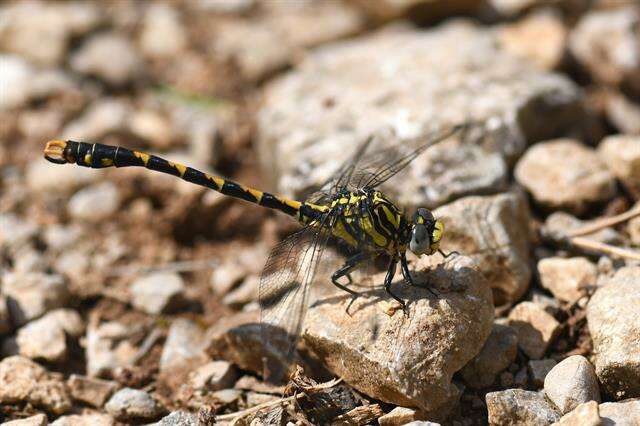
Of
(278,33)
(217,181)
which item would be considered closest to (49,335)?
(217,181)

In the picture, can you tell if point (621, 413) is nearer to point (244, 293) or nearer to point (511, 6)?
point (244, 293)

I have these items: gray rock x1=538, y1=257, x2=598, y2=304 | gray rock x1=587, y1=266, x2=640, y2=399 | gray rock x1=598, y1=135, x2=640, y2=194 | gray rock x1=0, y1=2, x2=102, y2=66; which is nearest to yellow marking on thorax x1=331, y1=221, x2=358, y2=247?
gray rock x1=538, y1=257, x2=598, y2=304

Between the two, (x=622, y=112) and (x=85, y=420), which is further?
(x=622, y=112)

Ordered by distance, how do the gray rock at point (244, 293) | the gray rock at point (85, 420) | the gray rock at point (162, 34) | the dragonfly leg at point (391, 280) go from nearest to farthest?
the dragonfly leg at point (391, 280)
the gray rock at point (85, 420)
the gray rock at point (244, 293)
the gray rock at point (162, 34)

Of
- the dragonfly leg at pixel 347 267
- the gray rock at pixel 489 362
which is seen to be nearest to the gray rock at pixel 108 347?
the dragonfly leg at pixel 347 267

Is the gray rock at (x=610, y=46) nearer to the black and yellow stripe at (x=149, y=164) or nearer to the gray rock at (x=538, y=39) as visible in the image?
the gray rock at (x=538, y=39)

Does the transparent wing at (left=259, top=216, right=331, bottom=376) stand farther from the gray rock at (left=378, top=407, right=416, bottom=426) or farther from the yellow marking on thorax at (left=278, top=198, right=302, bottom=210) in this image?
the gray rock at (left=378, top=407, right=416, bottom=426)

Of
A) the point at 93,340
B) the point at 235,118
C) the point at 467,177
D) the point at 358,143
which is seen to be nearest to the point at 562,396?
the point at 467,177
